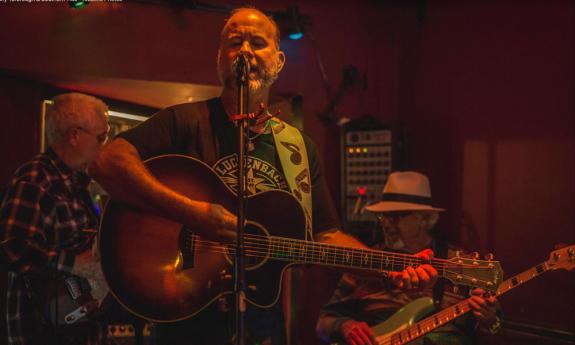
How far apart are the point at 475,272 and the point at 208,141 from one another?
1.29 meters

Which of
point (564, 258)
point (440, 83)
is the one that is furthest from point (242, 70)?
point (440, 83)

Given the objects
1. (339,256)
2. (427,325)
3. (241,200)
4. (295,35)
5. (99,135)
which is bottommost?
(427,325)

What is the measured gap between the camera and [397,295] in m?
3.12

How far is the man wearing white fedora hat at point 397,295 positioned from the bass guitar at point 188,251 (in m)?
0.56

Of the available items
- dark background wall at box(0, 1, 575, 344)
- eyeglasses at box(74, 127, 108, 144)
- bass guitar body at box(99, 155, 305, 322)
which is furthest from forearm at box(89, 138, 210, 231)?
dark background wall at box(0, 1, 575, 344)

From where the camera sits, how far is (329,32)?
430 cm

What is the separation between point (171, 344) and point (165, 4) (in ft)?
8.68

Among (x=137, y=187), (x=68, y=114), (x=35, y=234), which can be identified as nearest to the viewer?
(x=137, y=187)

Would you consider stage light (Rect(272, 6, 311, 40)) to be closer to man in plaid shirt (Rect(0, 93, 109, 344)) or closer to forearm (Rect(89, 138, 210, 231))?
man in plaid shirt (Rect(0, 93, 109, 344))

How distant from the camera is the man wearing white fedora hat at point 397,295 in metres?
2.76

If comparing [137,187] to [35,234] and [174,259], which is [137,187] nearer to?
[174,259]

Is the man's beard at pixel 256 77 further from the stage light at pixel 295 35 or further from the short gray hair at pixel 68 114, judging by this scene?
the stage light at pixel 295 35

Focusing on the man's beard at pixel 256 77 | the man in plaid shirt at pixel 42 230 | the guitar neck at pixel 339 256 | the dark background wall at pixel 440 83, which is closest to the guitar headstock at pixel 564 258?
the guitar neck at pixel 339 256

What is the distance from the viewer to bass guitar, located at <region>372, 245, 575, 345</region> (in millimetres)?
2482
